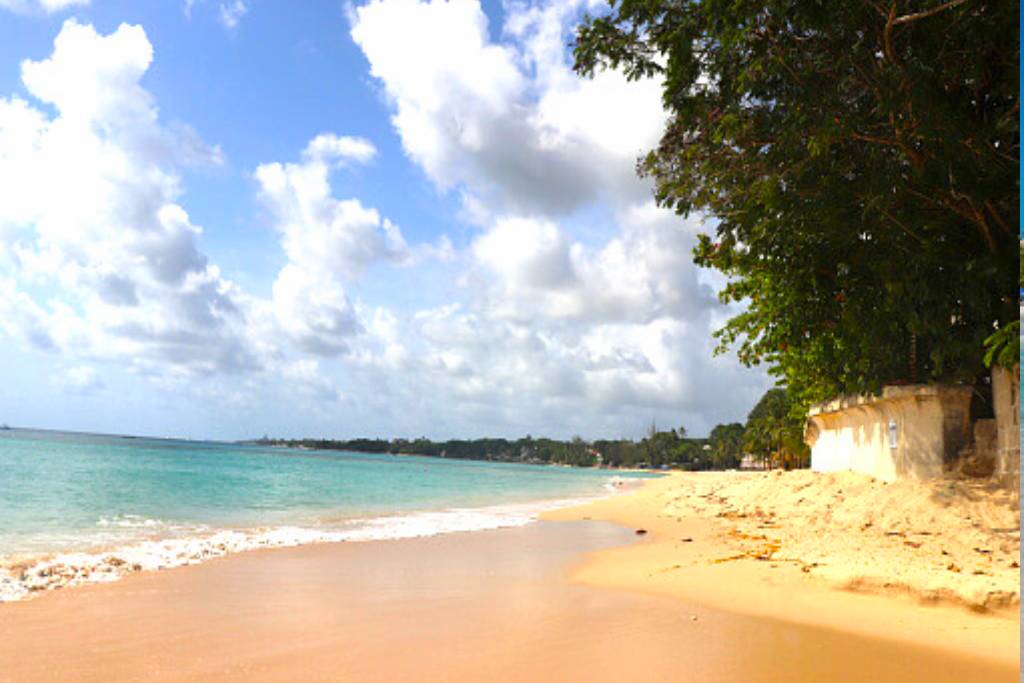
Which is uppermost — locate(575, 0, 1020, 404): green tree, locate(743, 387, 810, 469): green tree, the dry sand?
locate(575, 0, 1020, 404): green tree

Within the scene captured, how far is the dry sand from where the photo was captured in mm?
4863

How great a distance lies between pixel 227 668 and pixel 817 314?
12.0 m

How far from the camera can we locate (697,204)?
11820 millimetres

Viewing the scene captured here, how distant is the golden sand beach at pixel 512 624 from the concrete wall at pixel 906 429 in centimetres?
355

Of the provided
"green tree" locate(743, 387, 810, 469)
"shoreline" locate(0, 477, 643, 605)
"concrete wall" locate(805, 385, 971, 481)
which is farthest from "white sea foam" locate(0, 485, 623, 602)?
"green tree" locate(743, 387, 810, 469)

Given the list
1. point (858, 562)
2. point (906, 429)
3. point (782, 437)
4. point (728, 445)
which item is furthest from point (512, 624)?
point (728, 445)

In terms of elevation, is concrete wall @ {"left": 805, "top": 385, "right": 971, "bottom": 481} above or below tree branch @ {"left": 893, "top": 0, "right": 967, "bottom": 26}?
below

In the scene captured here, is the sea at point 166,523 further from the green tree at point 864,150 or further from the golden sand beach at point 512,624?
the green tree at point 864,150

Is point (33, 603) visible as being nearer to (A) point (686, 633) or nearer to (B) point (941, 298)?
(A) point (686, 633)

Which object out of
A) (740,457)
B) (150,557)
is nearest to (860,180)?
(150,557)

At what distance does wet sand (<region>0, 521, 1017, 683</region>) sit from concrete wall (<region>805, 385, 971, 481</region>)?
24.5 feet

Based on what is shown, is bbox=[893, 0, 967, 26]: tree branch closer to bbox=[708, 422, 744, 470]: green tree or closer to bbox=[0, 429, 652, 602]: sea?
bbox=[0, 429, 652, 602]: sea

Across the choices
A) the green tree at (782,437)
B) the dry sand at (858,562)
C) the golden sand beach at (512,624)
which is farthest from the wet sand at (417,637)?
the green tree at (782,437)

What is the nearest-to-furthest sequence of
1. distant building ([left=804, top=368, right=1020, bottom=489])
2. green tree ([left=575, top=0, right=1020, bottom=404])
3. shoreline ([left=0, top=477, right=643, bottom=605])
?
shoreline ([left=0, top=477, right=643, bottom=605]) → green tree ([left=575, top=0, right=1020, bottom=404]) → distant building ([left=804, top=368, right=1020, bottom=489])
